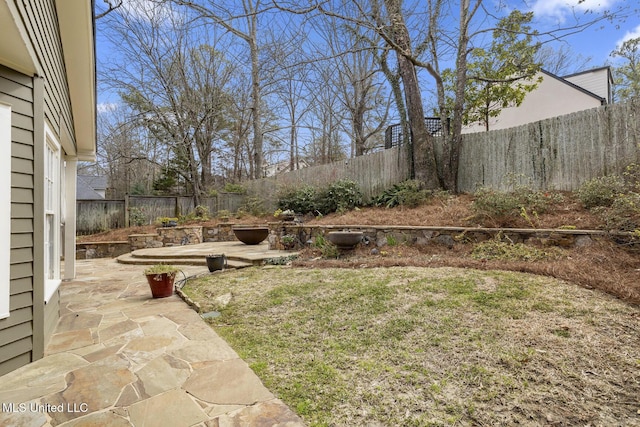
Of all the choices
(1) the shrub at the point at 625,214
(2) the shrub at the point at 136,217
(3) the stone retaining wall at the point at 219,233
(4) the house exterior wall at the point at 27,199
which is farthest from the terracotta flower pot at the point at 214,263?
(2) the shrub at the point at 136,217

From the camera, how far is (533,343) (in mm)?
2299

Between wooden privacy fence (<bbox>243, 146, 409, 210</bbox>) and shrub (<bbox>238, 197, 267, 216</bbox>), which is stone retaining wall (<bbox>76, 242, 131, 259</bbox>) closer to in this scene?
shrub (<bbox>238, 197, 267, 216</bbox>)

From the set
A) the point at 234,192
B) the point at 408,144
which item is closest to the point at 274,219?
the point at 234,192

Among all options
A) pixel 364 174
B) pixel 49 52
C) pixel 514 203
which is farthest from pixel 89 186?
pixel 514 203

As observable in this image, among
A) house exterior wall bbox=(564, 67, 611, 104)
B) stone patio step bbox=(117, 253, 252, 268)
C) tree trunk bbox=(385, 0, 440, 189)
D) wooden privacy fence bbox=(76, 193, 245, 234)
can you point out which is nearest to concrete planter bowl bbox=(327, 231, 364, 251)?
stone patio step bbox=(117, 253, 252, 268)

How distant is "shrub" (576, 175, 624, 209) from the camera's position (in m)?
4.68

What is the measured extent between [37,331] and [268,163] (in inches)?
624

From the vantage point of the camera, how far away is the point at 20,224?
7.28 feet

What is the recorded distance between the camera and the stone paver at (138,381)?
1.69 metres

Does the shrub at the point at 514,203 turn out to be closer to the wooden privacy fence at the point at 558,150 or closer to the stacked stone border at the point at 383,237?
the stacked stone border at the point at 383,237

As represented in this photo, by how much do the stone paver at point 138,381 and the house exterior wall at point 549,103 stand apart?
12.4 metres

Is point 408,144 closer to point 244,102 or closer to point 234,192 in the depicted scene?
point 234,192

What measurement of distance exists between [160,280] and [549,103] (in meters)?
14.9

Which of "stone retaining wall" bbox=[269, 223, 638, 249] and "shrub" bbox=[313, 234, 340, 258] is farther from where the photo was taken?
"shrub" bbox=[313, 234, 340, 258]
